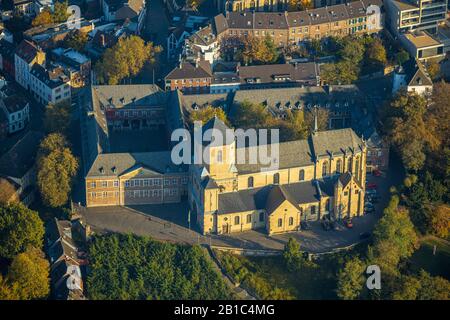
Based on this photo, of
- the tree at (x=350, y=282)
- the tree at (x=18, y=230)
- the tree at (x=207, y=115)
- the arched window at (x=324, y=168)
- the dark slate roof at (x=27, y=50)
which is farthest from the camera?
the dark slate roof at (x=27, y=50)

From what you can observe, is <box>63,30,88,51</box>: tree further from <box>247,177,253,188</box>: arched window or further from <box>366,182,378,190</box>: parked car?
<box>366,182,378,190</box>: parked car

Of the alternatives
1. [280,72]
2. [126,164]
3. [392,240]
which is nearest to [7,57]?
[126,164]

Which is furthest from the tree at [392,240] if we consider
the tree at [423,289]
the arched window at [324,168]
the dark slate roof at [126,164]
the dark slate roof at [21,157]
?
the dark slate roof at [21,157]

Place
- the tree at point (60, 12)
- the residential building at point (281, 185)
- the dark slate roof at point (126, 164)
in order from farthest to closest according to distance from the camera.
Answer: the tree at point (60, 12), the dark slate roof at point (126, 164), the residential building at point (281, 185)

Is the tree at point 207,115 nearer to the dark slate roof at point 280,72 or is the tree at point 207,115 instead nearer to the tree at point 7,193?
the dark slate roof at point 280,72

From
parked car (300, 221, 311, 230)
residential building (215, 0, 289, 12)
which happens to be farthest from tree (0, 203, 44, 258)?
residential building (215, 0, 289, 12)
